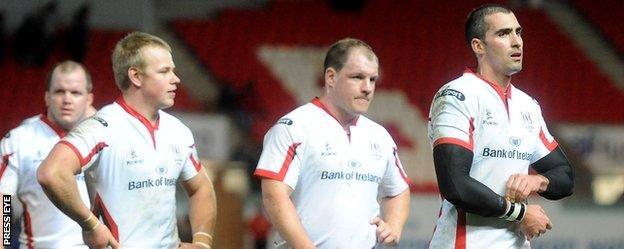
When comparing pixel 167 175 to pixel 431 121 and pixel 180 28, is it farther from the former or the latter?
pixel 180 28

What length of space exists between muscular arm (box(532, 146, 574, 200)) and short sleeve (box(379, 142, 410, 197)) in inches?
27.7

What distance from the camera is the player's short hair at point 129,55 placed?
623 cm

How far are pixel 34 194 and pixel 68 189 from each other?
1.95 meters

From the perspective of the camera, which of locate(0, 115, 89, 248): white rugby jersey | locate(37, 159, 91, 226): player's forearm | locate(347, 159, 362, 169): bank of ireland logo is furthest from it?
locate(0, 115, 89, 248): white rugby jersey

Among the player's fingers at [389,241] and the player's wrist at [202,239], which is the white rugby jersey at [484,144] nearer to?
the player's fingers at [389,241]

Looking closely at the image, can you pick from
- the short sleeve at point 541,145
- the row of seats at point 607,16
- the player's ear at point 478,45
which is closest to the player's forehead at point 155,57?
the player's ear at point 478,45

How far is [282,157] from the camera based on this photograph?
6328mm

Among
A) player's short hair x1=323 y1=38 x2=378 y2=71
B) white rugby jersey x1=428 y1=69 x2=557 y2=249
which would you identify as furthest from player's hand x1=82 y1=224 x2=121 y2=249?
white rugby jersey x1=428 y1=69 x2=557 y2=249

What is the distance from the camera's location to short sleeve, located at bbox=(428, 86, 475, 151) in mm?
5984

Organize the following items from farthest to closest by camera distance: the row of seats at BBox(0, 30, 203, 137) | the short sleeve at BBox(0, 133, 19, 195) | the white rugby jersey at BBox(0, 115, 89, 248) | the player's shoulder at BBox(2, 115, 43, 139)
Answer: the row of seats at BBox(0, 30, 203, 137)
the player's shoulder at BBox(2, 115, 43, 139)
the white rugby jersey at BBox(0, 115, 89, 248)
the short sleeve at BBox(0, 133, 19, 195)

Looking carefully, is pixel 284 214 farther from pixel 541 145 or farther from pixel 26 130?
pixel 26 130

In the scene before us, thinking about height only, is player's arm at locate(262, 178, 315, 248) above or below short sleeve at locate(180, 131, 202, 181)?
below

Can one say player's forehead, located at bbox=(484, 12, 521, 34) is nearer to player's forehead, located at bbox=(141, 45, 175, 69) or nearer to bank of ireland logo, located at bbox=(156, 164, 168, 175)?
player's forehead, located at bbox=(141, 45, 175, 69)

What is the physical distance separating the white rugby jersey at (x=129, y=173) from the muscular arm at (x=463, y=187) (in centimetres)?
132
